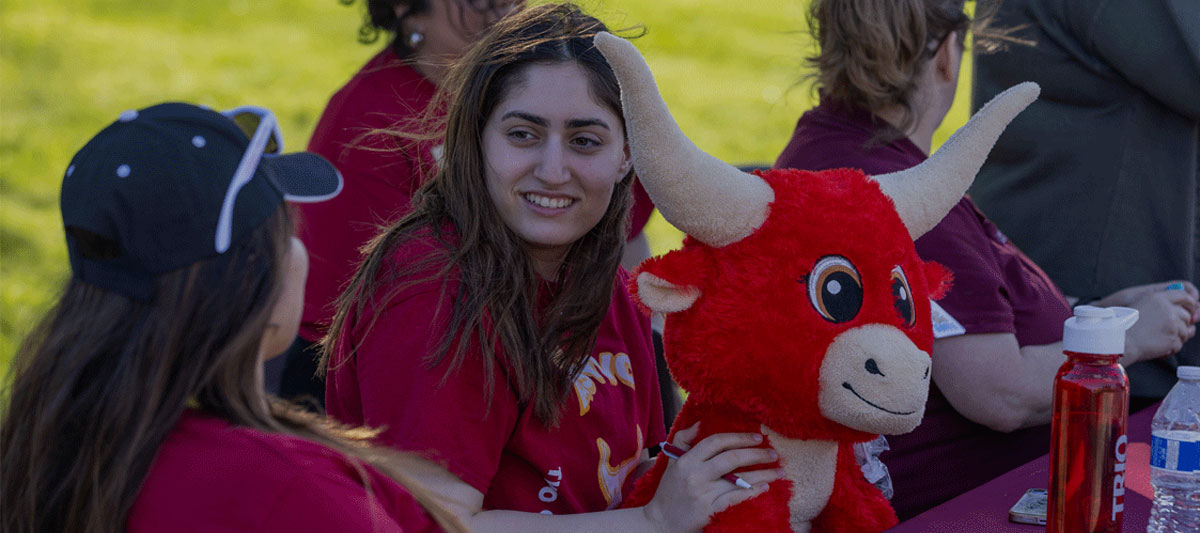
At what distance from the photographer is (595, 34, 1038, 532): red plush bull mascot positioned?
1375mm

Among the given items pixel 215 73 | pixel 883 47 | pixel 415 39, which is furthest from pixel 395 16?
pixel 215 73

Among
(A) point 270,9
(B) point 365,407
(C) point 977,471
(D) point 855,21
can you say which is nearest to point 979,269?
(C) point 977,471

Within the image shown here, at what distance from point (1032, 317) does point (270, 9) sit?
34.0 feet

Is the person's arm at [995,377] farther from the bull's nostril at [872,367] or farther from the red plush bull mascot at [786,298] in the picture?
the bull's nostril at [872,367]

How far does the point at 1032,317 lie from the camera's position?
2139 millimetres

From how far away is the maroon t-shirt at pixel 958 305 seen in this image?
6.70 ft

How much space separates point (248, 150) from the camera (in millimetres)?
1210

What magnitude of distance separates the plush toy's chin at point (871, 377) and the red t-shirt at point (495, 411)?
0.41 metres

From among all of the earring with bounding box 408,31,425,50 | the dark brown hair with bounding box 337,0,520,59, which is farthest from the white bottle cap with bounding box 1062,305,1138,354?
the earring with bounding box 408,31,425,50

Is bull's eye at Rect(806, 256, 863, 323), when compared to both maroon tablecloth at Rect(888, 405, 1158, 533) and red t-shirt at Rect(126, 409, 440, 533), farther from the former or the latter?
red t-shirt at Rect(126, 409, 440, 533)

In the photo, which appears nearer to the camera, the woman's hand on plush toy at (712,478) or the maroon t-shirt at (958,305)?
the woman's hand on plush toy at (712,478)

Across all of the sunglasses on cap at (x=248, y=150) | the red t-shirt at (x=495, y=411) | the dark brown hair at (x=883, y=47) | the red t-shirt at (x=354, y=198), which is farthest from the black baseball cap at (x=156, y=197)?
the dark brown hair at (x=883, y=47)

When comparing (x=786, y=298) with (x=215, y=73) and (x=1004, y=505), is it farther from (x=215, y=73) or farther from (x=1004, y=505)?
(x=215, y=73)

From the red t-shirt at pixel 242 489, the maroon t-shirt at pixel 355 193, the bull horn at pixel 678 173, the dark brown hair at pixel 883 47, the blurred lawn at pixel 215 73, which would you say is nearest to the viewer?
the red t-shirt at pixel 242 489
